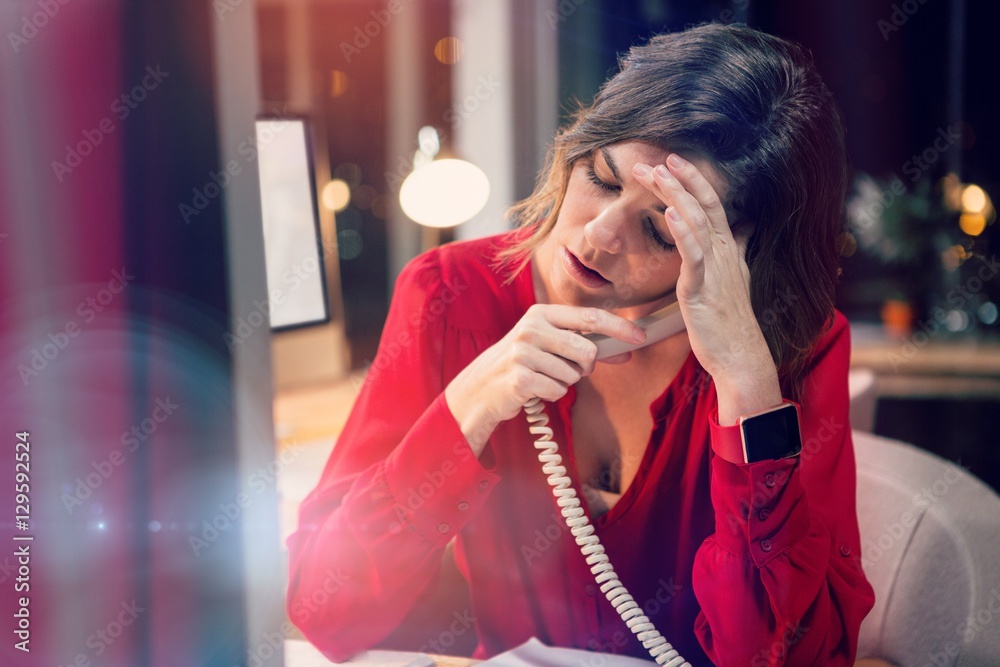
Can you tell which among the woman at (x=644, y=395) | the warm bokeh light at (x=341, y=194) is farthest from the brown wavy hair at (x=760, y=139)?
the warm bokeh light at (x=341, y=194)

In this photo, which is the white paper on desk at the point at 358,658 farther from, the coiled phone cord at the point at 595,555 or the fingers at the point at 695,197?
the fingers at the point at 695,197

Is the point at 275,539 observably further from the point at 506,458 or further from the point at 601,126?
the point at 601,126

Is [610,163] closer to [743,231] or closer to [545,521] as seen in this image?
[743,231]

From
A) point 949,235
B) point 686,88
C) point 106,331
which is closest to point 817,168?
point 686,88

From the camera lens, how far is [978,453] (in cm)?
338

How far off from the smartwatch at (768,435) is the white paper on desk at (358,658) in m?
0.42

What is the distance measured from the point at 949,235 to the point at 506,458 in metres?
2.39

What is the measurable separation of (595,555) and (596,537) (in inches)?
0.8
